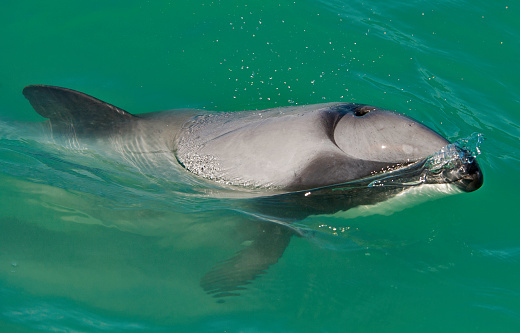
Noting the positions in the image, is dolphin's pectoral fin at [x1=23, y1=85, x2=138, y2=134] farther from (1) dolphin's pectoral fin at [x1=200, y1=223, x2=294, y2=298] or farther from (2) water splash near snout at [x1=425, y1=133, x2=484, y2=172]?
(2) water splash near snout at [x1=425, y1=133, x2=484, y2=172]

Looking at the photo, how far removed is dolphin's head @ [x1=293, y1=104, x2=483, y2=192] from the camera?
15.1 feet

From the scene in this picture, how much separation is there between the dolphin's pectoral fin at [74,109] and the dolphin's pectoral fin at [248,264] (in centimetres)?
211

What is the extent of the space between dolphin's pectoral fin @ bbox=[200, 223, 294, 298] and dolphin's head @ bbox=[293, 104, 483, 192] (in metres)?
0.65

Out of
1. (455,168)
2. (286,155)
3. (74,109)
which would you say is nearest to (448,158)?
(455,168)

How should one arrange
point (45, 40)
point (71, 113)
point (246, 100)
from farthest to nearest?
point (45, 40)
point (246, 100)
point (71, 113)

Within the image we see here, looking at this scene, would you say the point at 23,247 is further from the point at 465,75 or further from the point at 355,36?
the point at 465,75

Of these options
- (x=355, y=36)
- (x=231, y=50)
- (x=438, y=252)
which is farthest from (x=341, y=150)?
(x=355, y=36)

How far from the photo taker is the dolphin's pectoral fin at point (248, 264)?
4762 millimetres

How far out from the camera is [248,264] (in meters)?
5.03

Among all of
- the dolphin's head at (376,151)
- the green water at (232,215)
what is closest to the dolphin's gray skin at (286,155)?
the dolphin's head at (376,151)

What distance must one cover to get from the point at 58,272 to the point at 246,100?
12.7 feet

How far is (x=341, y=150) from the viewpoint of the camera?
4770 millimetres

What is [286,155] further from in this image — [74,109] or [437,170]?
[74,109]

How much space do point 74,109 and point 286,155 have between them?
2.56m
